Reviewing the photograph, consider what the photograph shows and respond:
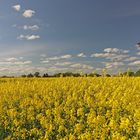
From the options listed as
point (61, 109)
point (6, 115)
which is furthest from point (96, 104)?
point (6, 115)

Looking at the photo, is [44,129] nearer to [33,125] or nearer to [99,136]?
[33,125]

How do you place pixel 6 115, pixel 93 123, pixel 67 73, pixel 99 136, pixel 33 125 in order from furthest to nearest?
pixel 67 73 → pixel 6 115 → pixel 33 125 → pixel 93 123 → pixel 99 136

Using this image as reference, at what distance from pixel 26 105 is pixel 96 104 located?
2.30 m

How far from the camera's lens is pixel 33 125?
959cm

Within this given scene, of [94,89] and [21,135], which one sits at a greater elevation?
[94,89]

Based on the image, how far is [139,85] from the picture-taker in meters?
13.9

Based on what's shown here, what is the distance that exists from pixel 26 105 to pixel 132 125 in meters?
4.88

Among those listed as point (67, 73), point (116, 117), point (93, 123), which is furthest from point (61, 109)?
point (67, 73)

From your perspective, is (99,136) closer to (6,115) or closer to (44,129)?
(44,129)

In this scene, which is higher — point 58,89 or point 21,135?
point 58,89

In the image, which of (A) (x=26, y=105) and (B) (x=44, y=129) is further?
(A) (x=26, y=105)

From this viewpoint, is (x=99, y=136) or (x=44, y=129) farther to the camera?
(x=44, y=129)

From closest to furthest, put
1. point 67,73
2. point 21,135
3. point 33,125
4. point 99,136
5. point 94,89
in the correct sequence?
point 99,136 → point 21,135 → point 33,125 → point 94,89 → point 67,73

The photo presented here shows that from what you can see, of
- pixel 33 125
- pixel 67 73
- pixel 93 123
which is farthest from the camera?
pixel 67 73
